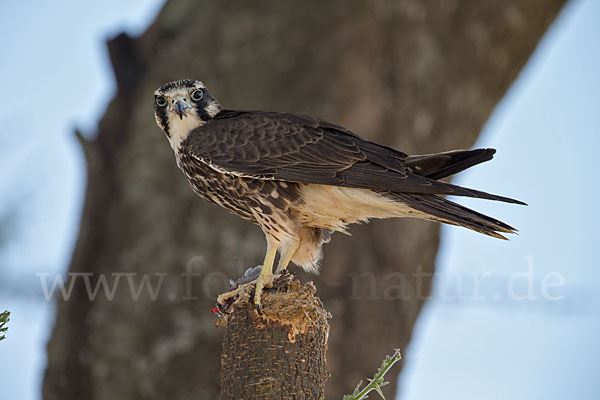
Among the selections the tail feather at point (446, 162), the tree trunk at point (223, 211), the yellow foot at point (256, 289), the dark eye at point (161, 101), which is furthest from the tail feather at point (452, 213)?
the tree trunk at point (223, 211)

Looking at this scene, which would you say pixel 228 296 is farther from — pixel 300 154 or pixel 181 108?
pixel 181 108

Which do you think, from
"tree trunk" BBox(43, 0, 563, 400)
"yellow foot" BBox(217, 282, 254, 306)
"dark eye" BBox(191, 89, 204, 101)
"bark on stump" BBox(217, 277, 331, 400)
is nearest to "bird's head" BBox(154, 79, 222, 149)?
"dark eye" BBox(191, 89, 204, 101)

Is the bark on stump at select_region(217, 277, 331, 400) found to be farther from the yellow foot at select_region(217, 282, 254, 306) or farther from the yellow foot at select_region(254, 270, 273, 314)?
the yellow foot at select_region(217, 282, 254, 306)

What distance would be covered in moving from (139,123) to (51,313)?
2.25 metres

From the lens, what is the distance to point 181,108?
4793 millimetres

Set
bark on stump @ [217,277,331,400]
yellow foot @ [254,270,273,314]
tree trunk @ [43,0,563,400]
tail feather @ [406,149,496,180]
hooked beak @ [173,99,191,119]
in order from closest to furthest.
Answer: bark on stump @ [217,277,331,400]
yellow foot @ [254,270,273,314]
tail feather @ [406,149,496,180]
hooked beak @ [173,99,191,119]
tree trunk @ [43,0,563,400]

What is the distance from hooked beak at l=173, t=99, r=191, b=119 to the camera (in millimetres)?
4781

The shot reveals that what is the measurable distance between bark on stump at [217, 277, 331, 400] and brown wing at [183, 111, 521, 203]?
104 centimetres

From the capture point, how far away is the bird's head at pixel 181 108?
4.80m

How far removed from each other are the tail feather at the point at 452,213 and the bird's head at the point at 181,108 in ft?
4.18

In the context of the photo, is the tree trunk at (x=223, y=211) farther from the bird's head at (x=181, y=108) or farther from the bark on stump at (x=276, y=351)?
the bark on stump at (x=276, y=351)

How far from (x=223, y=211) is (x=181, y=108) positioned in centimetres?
364

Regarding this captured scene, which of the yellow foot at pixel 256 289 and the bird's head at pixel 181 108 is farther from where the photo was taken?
the bird's head at pixel 181 108

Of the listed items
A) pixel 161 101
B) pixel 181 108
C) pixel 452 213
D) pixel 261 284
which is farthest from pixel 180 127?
pixel 452 213
